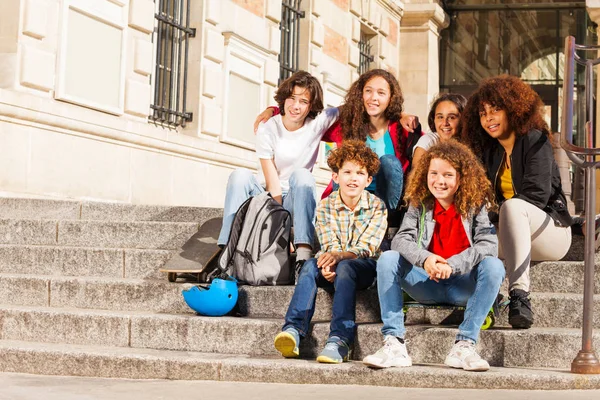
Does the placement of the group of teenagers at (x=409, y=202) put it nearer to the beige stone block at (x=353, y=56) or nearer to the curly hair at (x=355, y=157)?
the curly hair at (x=355, y=157)

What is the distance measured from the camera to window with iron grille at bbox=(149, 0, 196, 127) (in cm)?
1259

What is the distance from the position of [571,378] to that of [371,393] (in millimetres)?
960

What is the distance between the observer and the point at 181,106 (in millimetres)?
12875

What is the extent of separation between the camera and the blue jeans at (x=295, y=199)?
6238 mm

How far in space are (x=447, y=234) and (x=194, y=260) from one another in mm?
1714

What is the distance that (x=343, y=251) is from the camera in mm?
5812

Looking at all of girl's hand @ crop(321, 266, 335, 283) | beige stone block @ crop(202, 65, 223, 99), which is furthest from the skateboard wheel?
beige stone block @ crop(202, 65, 223, 99)

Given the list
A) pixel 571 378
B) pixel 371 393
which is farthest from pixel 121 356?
pixel 571 378

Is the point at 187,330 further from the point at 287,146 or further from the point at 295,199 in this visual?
the point at 287,146

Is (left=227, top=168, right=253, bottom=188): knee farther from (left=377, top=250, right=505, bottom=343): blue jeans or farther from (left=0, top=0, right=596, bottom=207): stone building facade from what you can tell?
(left=0, top=0, right=596, bottom=207): stone building facade

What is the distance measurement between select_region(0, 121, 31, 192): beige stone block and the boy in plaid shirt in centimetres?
424

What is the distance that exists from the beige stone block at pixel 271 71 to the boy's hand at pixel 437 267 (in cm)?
965

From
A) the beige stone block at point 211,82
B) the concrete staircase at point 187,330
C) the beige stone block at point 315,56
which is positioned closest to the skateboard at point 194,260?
the concrete staircase at point 187,330

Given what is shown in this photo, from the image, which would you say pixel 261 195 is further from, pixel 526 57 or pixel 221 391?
pixel 526 57
